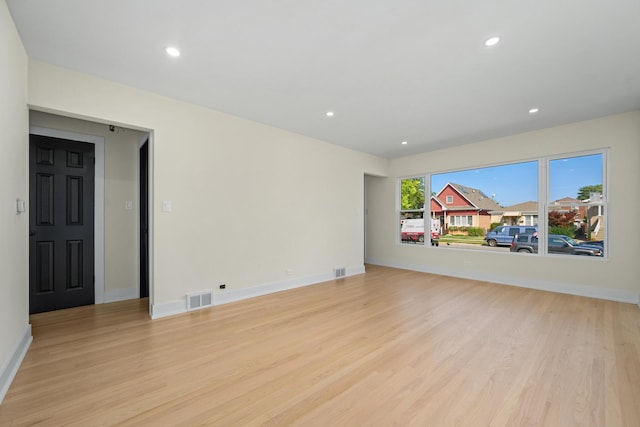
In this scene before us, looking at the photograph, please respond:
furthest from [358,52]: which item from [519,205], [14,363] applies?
[519,205]

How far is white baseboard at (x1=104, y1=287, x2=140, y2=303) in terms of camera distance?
3.79 metres

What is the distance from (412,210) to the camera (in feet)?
20.9

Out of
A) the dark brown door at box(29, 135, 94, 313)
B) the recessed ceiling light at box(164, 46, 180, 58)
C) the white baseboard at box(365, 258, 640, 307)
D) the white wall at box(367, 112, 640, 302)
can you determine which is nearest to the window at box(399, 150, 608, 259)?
the white wall at box(367, 112, 640, 302)

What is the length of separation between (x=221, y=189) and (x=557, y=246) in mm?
5484

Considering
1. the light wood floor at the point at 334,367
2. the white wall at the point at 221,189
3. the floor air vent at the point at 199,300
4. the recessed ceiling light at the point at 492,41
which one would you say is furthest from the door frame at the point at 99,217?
the recessed ceiling light at the point at 492,41

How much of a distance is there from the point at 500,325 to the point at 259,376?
2.66m

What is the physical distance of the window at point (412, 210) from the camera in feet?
20.4

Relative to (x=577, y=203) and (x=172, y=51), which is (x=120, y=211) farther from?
(x=577, y=203)

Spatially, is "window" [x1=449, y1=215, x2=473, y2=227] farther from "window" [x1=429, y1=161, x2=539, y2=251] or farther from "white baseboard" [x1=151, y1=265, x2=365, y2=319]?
"white baseboard" [x1=151, y1=265, x2=365, y2=319]

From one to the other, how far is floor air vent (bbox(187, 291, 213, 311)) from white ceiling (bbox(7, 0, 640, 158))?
2.53 metres

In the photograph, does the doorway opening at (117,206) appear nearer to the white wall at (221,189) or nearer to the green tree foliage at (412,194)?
the white wall at (221,189)

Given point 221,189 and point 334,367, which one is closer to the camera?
point 334,367

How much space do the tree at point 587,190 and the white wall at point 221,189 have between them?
394 centimetres

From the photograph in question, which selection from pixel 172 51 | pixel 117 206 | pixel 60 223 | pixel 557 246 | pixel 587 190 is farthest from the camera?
pixel 557 246
